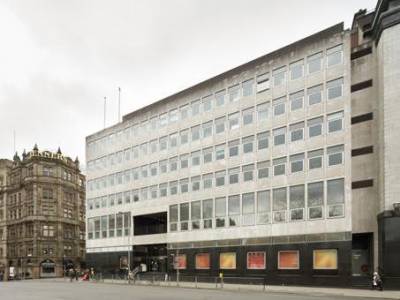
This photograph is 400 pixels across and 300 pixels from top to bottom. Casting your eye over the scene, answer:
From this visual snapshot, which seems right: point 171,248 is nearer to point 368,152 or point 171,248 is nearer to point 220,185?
point 220,185

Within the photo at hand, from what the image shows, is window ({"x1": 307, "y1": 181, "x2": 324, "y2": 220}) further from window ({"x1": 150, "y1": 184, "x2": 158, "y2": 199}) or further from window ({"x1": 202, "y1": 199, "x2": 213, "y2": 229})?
window ({"x1": 150, "y1": 184, "x2": 158, "y2": 199})

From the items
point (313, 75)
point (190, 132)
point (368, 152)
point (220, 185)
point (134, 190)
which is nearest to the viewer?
point (368, 152)

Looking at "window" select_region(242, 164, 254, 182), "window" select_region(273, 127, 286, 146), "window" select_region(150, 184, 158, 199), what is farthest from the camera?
A: "window" select_region(150, 184, 158, 199)

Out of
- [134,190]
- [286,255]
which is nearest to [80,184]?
[134,190]

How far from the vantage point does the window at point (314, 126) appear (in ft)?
157

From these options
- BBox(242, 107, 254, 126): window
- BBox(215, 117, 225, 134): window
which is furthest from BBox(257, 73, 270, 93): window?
BBox(215, 117, 225, 134): window

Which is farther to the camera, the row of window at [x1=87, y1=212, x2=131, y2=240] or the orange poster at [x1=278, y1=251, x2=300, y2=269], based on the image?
the row of window at [x1=87, y1=212, x2=131, y2=240]

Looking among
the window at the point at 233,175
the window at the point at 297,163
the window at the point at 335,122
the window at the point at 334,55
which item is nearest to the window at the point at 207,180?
the window at the point at 233,175

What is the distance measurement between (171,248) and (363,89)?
96.1ft

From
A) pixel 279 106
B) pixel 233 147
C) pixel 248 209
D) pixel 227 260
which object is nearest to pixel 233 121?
pixel 233 147

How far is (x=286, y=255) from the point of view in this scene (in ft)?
161

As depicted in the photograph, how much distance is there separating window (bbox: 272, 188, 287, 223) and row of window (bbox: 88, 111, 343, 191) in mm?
4609

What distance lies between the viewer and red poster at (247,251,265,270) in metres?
51.3

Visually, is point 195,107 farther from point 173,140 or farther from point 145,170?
point 145,170
